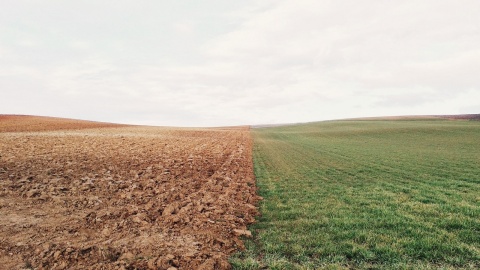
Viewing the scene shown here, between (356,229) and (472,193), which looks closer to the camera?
(356,229)

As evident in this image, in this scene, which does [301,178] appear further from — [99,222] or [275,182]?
[99,222]

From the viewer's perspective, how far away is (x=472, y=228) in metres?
7.69

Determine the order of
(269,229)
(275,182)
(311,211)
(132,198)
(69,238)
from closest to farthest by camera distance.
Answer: (69,238), (269,229), (311,211), (132,198), (275,182)

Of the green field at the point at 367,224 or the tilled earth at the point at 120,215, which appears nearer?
the green field at the point at 367,224

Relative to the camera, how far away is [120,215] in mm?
9414

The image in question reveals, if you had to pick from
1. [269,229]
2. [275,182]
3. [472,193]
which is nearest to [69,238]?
[269,229]

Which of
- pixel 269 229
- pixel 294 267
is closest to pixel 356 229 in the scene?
pixel 269 229

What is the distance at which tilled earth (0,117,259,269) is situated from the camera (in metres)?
6.39

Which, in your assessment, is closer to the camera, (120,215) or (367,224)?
(367,224)

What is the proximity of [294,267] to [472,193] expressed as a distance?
33.6ft

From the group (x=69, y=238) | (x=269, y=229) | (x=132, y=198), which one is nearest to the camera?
(x=69, y=238)

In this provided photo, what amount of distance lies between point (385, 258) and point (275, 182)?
9283 millimetres

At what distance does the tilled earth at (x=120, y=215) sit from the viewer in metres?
6.39

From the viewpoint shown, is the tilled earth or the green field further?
the tilled earth
